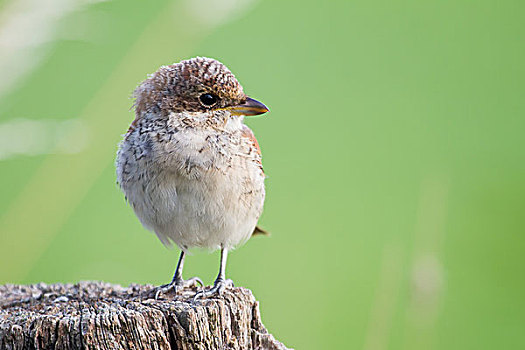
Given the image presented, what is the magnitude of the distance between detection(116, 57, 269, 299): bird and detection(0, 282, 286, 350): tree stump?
383mm

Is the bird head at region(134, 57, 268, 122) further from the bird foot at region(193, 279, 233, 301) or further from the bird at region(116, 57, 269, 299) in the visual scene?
the bird foot at region(193, 279, 233, 301)

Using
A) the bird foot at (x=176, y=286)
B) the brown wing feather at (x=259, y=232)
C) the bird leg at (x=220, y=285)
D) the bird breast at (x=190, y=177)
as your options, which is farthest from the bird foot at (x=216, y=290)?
the brown wing feather at (x=259, y=232)

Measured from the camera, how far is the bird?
2.61 meters

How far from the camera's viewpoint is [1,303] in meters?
2.54

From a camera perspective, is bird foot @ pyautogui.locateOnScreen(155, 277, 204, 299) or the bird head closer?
bird foot @ pyautogui.locateOnScreen(155, 277, 204, 299)

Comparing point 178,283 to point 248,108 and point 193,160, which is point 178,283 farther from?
point 248,108

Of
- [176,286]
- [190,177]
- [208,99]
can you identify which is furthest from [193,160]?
[176,286]

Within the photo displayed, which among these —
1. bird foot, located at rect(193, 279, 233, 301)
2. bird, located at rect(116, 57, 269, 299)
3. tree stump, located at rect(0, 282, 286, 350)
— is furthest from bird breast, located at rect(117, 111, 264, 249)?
tree stump, located at rect(0, 282, 286, 350)

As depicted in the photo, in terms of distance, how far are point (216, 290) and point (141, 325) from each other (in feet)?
1.63

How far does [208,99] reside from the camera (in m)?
2.76

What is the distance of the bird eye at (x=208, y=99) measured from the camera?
9.04 ft

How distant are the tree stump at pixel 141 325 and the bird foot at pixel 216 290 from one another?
4 centimetres

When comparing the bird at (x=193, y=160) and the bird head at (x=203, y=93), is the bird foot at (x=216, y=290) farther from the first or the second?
the bird head at (x=203, y=93)

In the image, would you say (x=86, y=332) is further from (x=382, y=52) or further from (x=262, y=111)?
(x=382, y=52)
